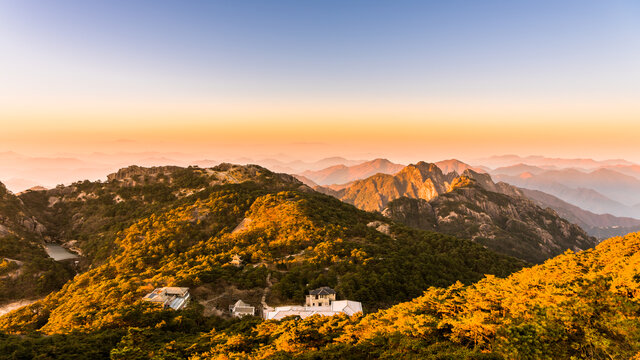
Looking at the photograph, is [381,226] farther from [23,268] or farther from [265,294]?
[23,268]

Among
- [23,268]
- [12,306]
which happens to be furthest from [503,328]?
[23,268]

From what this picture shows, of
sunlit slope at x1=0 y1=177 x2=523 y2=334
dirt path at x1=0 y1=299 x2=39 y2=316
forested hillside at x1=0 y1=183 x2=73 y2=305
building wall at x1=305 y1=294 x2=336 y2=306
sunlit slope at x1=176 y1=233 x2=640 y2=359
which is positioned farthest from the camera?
forested hillside at x1=0 y1=183 x2=73 y2=305

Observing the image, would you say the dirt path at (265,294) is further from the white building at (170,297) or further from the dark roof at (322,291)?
the white building at (170,297)

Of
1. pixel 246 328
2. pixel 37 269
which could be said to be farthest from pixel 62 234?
pixel 246 328

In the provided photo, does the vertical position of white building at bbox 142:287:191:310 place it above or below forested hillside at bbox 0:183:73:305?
above

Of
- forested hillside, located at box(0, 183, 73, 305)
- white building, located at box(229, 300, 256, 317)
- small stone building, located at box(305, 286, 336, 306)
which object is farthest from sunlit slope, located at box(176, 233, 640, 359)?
forested hillside, located at box(0, 183, 73, 305)

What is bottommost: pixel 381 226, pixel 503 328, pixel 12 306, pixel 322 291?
pixel 12 306

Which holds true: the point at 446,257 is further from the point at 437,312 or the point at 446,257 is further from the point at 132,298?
the point at 132,298

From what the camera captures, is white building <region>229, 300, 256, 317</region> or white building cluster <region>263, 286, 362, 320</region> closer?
white building cluster <region>263, 286, 362, 320</region>

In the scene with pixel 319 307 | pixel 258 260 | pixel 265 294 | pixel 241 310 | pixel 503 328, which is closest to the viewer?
pixel 503 328

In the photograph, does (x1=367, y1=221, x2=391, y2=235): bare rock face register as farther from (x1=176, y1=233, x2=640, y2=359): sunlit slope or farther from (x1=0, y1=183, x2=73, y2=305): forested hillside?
(x1=0, y1=183, x2=73, y2=305): forested hillside

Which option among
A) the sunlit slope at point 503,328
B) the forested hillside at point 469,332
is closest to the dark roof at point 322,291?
the forested hillside at point 469,332

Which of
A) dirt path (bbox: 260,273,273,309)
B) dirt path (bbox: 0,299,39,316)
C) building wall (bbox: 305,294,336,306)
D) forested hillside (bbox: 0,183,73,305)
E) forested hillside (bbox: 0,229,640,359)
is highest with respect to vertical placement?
forested hillside (bbox: 0,229,640,359)
